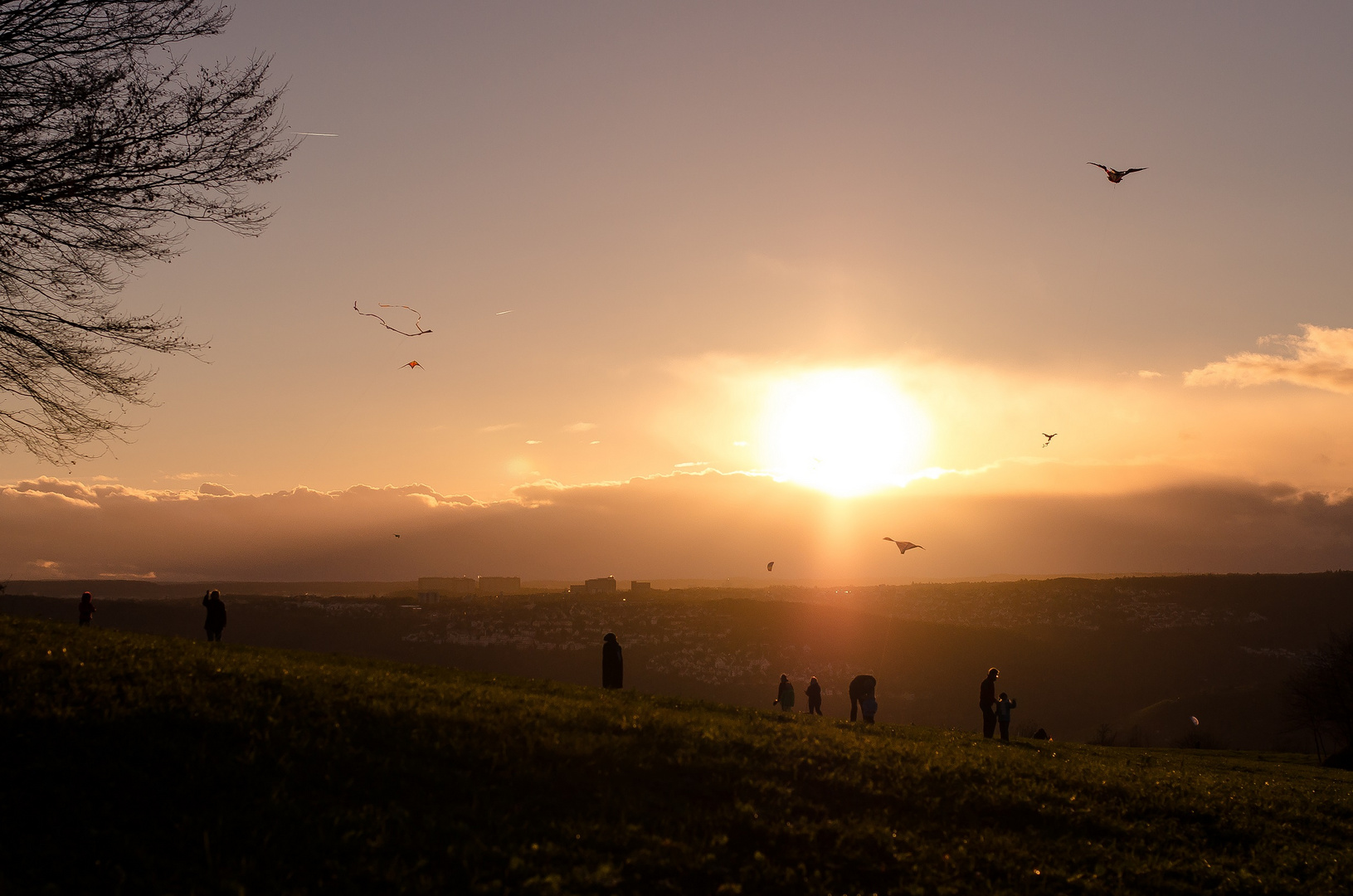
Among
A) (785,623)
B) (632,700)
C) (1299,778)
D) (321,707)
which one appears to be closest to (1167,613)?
(785,623)

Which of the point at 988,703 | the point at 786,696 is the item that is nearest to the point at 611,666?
the point at 786,696

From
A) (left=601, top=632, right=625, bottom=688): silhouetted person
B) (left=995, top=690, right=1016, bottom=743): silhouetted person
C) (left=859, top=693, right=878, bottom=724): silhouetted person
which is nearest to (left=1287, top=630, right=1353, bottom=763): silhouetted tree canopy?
(left=995, top=690, right=1016, bottom=743): silhouetted person

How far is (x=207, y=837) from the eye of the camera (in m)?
10.7

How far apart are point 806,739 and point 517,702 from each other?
6.66m

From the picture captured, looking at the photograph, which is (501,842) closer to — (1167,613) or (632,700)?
(632,700)

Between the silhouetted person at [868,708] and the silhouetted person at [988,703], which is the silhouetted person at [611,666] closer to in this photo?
the silhouetted person at [868,708]

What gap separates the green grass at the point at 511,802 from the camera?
36.0ft

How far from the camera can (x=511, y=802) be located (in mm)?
13352

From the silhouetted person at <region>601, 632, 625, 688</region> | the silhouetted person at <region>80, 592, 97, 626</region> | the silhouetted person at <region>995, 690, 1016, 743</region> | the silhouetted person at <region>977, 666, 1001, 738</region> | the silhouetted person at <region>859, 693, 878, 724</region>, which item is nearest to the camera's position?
the silhouetted person at <region>601, 632, 625, 688</region>

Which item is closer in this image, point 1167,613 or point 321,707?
point 321,707

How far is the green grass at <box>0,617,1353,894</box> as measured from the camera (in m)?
11.0

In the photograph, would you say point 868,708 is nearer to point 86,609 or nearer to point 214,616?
point 214,616

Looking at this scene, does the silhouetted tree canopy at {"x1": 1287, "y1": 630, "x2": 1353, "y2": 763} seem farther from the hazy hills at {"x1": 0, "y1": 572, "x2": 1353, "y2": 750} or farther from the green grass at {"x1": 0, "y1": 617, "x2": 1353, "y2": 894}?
the green grass at {"x1": 0, "y1": 617, "x2": 1353, "y2": 894}

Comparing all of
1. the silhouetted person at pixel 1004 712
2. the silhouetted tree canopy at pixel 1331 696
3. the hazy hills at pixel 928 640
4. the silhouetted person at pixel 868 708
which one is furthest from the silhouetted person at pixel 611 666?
the hazy hills at pixel 928 640
